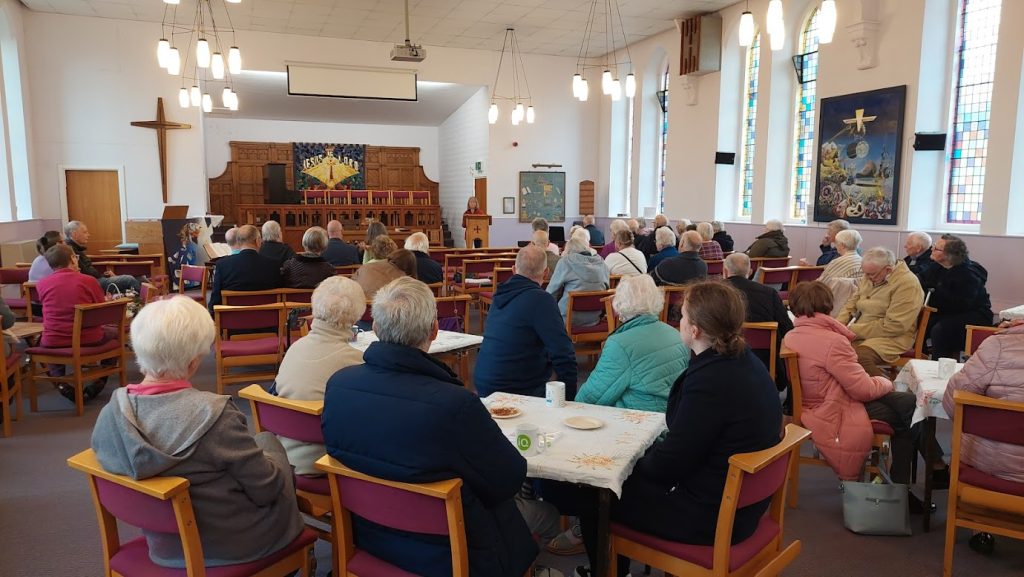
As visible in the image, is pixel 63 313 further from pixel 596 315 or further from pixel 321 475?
pixel 596 315

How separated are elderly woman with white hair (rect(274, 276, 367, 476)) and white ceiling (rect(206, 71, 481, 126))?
11.3 metres

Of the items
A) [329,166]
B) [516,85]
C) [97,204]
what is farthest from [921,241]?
[329,166]

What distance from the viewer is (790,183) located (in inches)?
420

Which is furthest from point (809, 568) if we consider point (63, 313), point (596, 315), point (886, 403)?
point (63, 313)

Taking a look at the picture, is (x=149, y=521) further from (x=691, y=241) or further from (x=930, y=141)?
(x=930, y=141)

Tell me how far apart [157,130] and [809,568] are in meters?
12.1

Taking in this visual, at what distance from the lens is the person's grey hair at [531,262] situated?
354 centimetres

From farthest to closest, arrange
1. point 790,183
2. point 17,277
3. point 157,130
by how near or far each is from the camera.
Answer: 1. point 157,130
2. point 790,183
3. point 17,277

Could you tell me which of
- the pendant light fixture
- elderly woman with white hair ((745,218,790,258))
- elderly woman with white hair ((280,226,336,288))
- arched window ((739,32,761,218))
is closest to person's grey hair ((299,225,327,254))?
elderly woman with white hair ((280,226,336,288))

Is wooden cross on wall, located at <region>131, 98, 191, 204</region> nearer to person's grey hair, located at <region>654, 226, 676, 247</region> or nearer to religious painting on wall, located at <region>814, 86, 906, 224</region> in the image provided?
person's grey hair, located at <region>654, 226, 676, 247</region>

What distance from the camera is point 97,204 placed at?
454 inches

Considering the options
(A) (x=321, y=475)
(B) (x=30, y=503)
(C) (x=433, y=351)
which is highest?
(C) (x=433, y=351)

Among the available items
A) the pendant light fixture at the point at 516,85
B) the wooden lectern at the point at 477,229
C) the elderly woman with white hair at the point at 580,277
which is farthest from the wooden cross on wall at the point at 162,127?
the elderly woman with white hair at the point at 580,277

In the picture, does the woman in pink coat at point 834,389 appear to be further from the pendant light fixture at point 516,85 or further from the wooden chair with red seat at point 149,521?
the pendant light fixture at point 516,85
